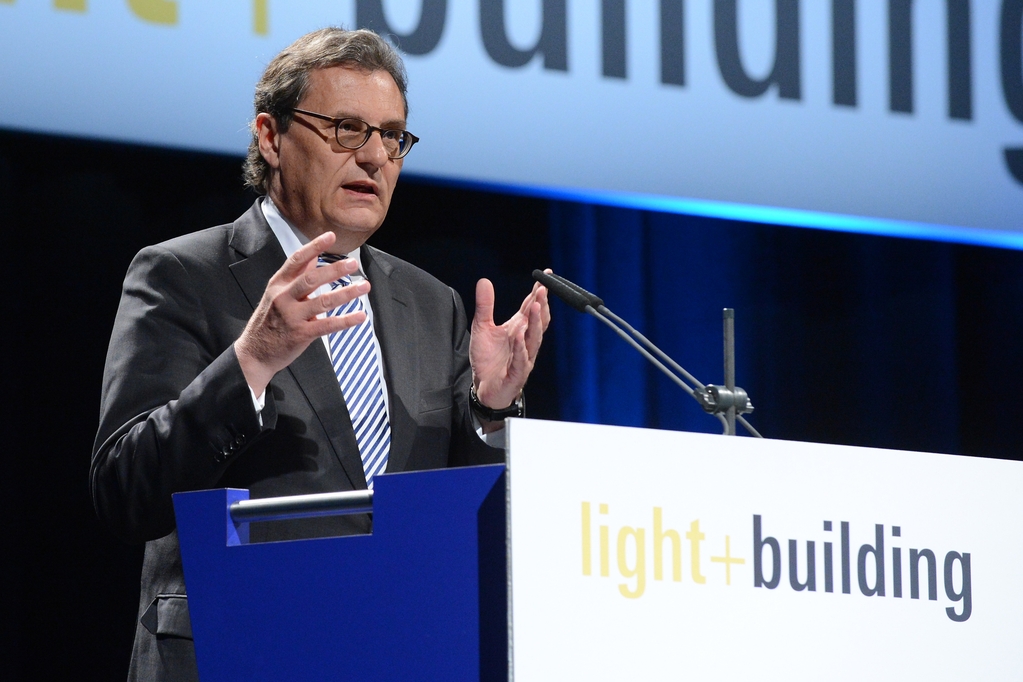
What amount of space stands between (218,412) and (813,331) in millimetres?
2904

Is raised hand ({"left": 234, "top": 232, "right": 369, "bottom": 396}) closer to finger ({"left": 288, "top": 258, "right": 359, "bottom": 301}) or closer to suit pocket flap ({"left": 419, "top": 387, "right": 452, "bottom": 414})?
finger ({"left": 288, "top": 258, "right": 359, "bottom": 301})

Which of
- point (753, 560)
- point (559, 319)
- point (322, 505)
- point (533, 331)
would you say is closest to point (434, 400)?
point (533, 331)

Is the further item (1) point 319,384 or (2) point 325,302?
(1) point 319,384

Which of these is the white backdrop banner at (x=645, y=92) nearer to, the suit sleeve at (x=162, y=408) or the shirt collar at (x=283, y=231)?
the shirt collar at (x=283, y=231)

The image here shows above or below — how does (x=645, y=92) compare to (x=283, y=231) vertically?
above

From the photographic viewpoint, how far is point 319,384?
70.2 inches

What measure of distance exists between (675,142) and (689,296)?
2.16 ft

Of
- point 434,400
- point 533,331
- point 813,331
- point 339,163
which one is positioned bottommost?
point 813,331

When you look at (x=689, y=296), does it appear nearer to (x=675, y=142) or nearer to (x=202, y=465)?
(x=675, y=142)

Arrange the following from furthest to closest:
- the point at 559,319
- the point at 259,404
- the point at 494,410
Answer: the point at 559,319 → the point at 494,410 → the point at 259,404

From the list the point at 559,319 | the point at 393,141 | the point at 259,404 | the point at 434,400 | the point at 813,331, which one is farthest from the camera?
the point at 813,331

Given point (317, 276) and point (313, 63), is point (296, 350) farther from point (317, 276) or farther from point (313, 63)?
point (313, 63)

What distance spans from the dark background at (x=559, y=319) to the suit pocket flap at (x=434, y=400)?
1409 millimetres

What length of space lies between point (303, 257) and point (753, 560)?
1.91 feet
